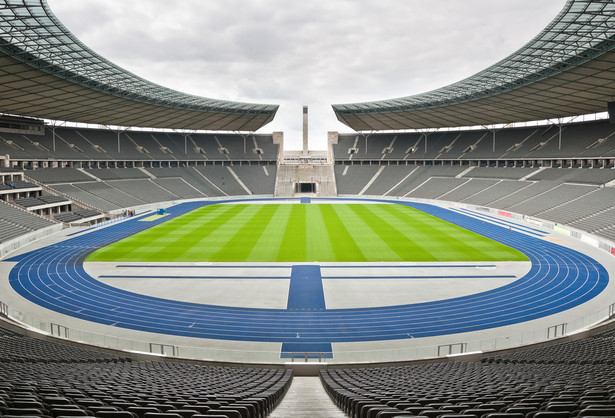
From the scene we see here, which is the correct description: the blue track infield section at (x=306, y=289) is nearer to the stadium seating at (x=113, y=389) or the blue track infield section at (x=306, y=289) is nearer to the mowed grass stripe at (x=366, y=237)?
the mowed grass stripe at (x=366, y=237)

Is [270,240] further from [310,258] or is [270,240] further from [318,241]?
[310,258]

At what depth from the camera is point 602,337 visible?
53.6 feet

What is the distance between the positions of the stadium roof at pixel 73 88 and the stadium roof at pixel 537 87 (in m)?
27.0

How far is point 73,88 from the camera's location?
47.9 m

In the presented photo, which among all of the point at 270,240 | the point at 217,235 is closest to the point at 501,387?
the point at 270,240

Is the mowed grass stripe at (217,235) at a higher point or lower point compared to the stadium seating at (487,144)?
lower

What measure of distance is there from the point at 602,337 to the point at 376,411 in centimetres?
1489

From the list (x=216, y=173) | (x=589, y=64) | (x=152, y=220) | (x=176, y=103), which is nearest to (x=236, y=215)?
(x=152, y=220)

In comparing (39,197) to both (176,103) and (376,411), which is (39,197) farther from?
(376,411)

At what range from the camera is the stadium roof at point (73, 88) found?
31697 millimetres

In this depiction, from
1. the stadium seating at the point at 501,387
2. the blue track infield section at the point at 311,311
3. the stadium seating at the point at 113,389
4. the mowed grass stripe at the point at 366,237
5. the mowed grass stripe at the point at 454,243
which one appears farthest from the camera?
the mowed grass stripe at the point at 366,237

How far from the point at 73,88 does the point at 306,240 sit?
32.9 metres

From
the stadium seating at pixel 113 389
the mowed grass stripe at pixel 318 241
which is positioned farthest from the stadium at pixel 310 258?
the mowed grass stripe at pixel 318 241

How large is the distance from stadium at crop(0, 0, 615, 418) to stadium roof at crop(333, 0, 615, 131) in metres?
0.30
